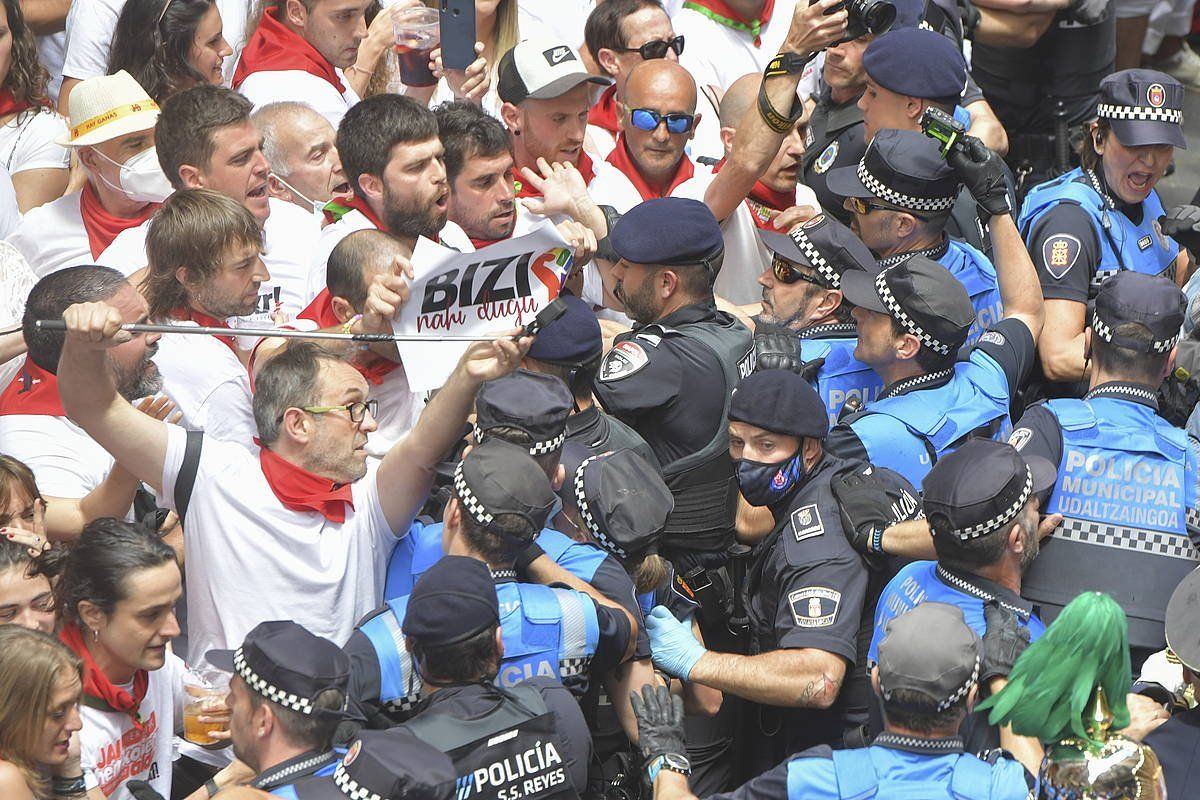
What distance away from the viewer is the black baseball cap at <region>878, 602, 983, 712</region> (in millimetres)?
3824

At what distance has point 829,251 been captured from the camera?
19.5 ft

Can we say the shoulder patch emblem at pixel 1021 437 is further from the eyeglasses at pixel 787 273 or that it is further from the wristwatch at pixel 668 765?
the wristwatch at pixel 668 765

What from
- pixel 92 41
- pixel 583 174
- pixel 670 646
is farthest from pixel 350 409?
pixel 92 41

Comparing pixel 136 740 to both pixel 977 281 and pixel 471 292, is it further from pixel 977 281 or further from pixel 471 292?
pixel 977 281

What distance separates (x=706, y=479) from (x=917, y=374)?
85cm

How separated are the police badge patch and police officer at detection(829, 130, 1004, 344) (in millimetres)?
918

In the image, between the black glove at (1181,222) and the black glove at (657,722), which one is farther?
the black glove at (1181,222)

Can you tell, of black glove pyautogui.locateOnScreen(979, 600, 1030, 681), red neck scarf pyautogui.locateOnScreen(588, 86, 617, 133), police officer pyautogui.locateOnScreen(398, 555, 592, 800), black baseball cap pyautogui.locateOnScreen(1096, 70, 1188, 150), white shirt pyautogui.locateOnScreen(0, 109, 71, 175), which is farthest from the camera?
red neck scarf pyautogui.locateOnScreen(588, 86, 617, 133)

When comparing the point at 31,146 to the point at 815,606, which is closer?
the point at 815,606

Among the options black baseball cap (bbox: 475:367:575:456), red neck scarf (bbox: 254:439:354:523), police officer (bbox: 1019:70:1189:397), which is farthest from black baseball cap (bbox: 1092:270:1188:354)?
red neck scarf (bbox: 254:439:354:523)

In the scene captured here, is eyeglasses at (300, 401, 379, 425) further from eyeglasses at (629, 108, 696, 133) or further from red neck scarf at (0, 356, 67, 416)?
eyeglasses at (629, 108, 696, 133)

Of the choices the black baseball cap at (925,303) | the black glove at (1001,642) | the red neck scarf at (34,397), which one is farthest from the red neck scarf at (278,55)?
the black glove at (1001,642)

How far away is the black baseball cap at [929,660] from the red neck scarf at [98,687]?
6.78 ft

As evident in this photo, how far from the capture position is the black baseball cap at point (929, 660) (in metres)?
3.82
